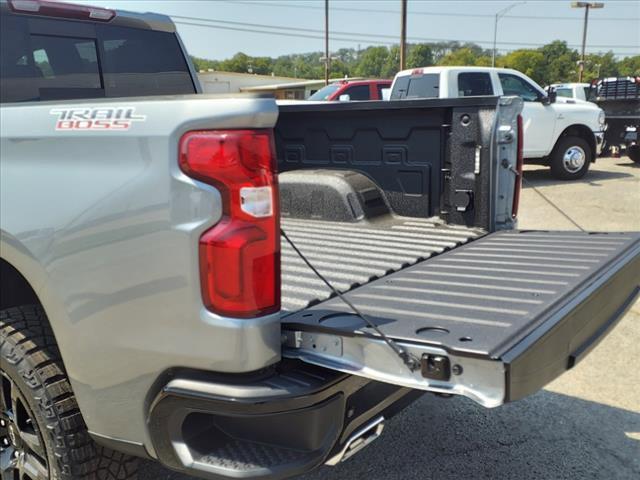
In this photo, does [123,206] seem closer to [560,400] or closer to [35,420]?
[35,420]

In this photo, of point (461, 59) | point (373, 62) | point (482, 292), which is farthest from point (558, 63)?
point (482, 292)

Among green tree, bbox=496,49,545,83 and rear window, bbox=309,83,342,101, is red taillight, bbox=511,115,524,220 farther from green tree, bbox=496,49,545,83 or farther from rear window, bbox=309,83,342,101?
green tree, bbox=496,49,545,83

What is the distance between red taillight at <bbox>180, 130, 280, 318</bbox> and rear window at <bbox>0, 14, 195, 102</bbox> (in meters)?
1.54

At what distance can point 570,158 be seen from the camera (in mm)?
12898

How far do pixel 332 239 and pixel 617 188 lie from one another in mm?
10368

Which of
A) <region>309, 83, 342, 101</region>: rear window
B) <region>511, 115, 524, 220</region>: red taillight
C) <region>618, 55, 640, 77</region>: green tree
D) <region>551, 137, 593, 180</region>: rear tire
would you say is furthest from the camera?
<region>618, 55, 640, 77</region>: green tree

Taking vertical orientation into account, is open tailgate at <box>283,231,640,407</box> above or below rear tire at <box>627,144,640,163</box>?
above

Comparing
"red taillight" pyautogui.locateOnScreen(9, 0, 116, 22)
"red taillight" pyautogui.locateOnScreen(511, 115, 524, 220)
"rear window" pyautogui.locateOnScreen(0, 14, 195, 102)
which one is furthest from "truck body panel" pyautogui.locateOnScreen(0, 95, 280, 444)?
"red taillight" pyautogui.locateOnScreen(511, 115, 524, 220)

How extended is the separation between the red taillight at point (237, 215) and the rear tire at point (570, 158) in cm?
1221

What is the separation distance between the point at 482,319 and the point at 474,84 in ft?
33.5

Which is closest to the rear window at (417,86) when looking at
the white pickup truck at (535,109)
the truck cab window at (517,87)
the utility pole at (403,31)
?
the white pickup truck at (535,109)

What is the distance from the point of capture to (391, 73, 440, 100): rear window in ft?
36.7

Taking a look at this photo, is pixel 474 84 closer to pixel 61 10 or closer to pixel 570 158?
pixel 570 158

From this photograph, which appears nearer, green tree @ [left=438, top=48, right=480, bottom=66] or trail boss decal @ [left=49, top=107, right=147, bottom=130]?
trail boss decal @ [left=49, top=107, right=147, bottom=130]
